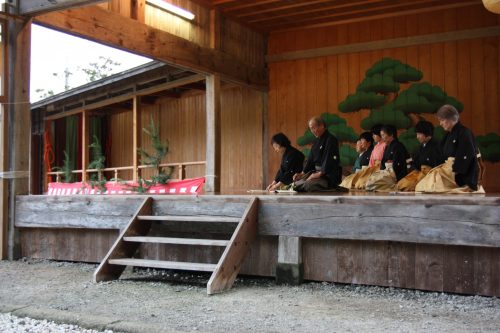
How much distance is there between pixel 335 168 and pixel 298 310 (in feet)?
→ 9.44

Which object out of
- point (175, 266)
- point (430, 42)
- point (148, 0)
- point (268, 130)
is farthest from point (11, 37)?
point (430, 42)

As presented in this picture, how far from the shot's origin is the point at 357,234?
4.54 m

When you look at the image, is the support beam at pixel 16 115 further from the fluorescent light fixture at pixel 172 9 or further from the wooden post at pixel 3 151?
the fluorescent light fixture at pixel 172 9

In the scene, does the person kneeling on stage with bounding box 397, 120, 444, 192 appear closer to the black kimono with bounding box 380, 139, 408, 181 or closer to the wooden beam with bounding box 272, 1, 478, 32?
the black kimono with bounding box 380, 139, 408, 181

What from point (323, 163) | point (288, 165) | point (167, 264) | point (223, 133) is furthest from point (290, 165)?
point (223, 133)

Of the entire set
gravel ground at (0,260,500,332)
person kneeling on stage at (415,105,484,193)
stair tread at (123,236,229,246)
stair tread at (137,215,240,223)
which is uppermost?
person kneeling on stage at (415,105,484,193)

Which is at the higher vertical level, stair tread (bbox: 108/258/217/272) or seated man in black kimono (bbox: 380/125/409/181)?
seated man in black kimono (bbox: 380/125/409/181)

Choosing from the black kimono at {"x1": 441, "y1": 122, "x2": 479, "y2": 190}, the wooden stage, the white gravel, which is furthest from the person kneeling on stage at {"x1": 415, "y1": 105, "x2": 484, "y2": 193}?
the white gravel

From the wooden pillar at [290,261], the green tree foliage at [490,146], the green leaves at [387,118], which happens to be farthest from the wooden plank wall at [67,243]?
the green tree foliage at [490,146]

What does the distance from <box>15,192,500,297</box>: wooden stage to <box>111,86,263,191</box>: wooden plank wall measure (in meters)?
5.87

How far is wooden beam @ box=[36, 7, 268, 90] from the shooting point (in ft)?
23.1

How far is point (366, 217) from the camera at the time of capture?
4.50 m

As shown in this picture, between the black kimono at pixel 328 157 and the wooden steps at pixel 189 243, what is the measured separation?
1.67 meters

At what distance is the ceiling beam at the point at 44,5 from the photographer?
6.05 metres
